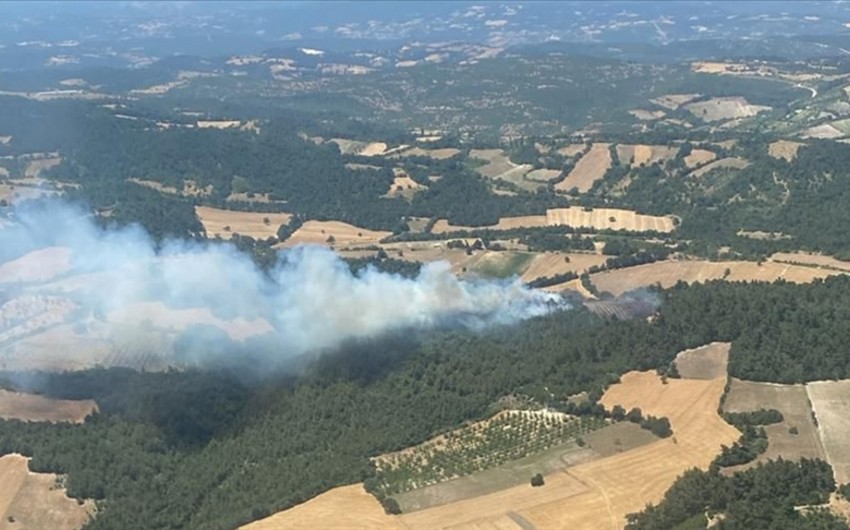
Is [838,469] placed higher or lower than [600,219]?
higher

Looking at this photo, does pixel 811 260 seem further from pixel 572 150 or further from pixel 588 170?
pixel 572 150

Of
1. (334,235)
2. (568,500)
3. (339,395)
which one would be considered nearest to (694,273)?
(339,395)

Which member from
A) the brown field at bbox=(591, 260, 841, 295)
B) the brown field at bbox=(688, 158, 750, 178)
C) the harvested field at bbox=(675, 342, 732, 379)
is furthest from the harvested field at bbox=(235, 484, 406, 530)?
the brown field at bbox=(688, 158, 750, 178)

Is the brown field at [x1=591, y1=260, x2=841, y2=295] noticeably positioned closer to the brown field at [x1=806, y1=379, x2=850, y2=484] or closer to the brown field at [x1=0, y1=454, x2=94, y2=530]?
the brown field at [x1=806, y1=379, x2=850, y2=484]

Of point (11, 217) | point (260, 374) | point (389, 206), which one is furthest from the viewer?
point (389, 206)

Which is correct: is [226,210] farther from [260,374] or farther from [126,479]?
[126,479]

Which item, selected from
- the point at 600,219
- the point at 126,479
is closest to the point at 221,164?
the point at 600,219
